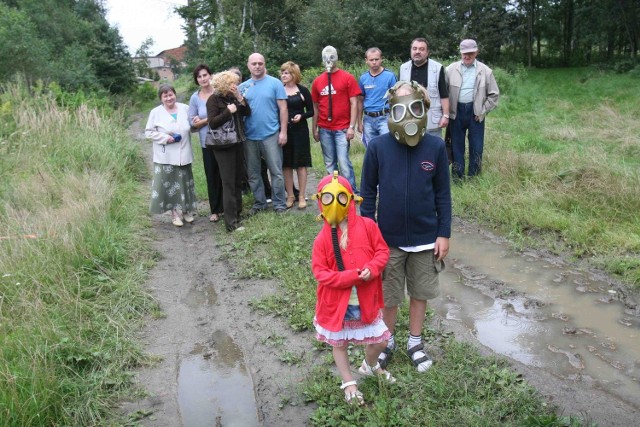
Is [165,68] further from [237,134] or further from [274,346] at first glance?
[274,346]

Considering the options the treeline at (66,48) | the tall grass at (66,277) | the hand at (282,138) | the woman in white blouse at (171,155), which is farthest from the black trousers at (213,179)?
the treeline at (66,48)

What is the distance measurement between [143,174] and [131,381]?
725 cm

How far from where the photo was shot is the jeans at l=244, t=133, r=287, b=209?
23.6 feet

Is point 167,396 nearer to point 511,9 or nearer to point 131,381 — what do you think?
point 131,381

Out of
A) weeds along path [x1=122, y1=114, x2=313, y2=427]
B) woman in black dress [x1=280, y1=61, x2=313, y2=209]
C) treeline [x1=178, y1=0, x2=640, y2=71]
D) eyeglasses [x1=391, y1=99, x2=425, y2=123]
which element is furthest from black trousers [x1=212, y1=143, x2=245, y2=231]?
treeline [x1=178, y1=0, x2=640, y2=71]

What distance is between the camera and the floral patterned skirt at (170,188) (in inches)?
288

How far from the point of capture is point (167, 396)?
3.81 m

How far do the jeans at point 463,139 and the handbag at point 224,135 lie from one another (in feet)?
9.88

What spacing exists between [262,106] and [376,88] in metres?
1.41

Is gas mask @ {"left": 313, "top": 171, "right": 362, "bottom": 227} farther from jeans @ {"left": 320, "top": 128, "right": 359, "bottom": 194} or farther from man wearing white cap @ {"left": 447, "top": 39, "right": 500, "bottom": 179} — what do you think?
man wearing white cap @ {"left": 447, "top": 39, "right": 500, "bottom": 179}

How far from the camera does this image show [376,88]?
22.6 feet

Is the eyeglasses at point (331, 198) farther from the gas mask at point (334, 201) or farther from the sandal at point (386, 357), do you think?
the sandal at point (386, 357)

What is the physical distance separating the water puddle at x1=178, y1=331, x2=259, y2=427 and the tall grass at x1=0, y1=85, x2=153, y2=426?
1.44ft

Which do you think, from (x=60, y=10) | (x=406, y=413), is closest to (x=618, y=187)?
(x=406, y=413)
